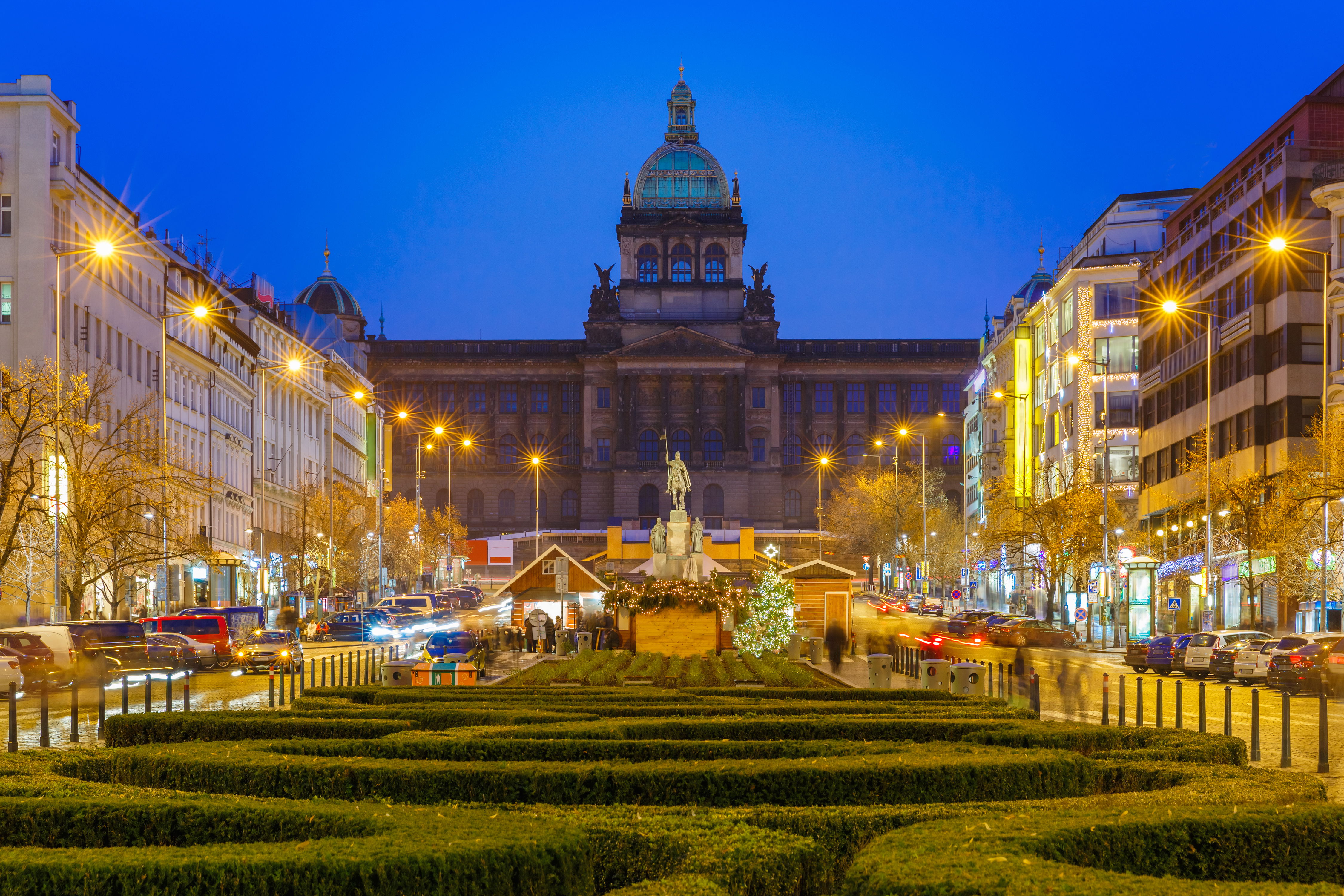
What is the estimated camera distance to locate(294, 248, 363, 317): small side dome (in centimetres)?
18225

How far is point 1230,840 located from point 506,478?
164997 millimetres

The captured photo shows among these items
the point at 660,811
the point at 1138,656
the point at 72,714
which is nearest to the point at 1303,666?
the point at 1138,656

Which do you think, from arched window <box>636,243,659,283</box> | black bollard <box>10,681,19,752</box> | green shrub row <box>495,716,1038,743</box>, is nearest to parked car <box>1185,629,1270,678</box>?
green shrub row <box>495,716,1038,743</box>

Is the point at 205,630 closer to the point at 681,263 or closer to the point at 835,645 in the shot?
the point at 835,645

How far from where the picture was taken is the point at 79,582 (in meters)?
52.1

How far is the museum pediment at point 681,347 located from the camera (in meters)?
168

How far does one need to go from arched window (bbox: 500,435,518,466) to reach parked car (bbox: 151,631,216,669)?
125 meters

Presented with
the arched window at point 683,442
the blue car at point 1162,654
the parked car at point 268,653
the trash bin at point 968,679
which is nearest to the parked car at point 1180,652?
the blue car at point 1162,654

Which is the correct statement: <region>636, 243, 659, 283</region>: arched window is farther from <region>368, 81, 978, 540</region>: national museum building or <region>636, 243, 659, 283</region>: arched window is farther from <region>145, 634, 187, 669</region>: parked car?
<region>145, 634, 187, 669</region>: parked car

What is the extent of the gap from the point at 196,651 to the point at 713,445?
127 m

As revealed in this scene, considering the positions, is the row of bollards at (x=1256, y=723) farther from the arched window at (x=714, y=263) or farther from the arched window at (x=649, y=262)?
the arched window at (x=714, y=263)

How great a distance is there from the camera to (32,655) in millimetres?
36438

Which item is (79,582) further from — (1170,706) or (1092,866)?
(1092,866)

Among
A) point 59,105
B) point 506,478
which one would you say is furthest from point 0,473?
point 506,478
